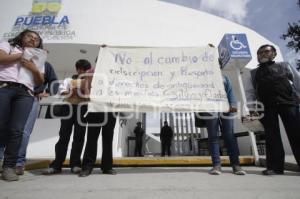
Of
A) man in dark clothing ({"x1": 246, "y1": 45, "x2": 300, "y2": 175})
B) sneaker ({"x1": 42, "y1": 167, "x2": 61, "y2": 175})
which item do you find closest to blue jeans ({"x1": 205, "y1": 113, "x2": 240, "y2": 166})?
man in dark clothing ({"x1": 246, "y1": 45, "x2": 300, "y2": 175})

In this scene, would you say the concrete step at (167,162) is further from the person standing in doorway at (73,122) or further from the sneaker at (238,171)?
the sneaker at (238,171)

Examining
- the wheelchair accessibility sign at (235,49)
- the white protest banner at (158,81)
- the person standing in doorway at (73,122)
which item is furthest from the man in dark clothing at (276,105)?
the person standing in doorway at (73,122)

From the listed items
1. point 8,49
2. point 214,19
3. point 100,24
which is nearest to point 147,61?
point 8,49

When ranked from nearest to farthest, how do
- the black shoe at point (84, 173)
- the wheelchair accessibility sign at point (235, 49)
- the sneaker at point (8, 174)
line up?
the sneaker at point (8, 174) → the black shoe at point (84, 173) → the wheelchair accessibility sign at point (235, 49)

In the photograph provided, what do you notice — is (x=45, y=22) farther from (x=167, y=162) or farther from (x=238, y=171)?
(x=238, y=171)

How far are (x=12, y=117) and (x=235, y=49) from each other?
114 inches

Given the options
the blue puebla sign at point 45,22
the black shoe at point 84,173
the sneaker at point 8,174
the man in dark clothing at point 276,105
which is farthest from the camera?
the blue puebla sign at point 45,22

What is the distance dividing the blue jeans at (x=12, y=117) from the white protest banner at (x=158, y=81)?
2.01ft

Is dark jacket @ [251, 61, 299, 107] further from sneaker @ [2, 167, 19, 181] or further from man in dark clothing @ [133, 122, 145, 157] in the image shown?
man in dark clothing @ [133, 122, 145, 157]

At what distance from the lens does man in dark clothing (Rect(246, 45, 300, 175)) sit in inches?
84.4

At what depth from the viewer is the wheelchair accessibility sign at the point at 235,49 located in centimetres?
312

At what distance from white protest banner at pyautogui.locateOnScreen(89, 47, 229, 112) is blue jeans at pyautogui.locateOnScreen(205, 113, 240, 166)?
0.46 feet

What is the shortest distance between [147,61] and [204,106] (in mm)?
871

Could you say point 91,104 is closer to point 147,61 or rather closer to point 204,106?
point 147,61
